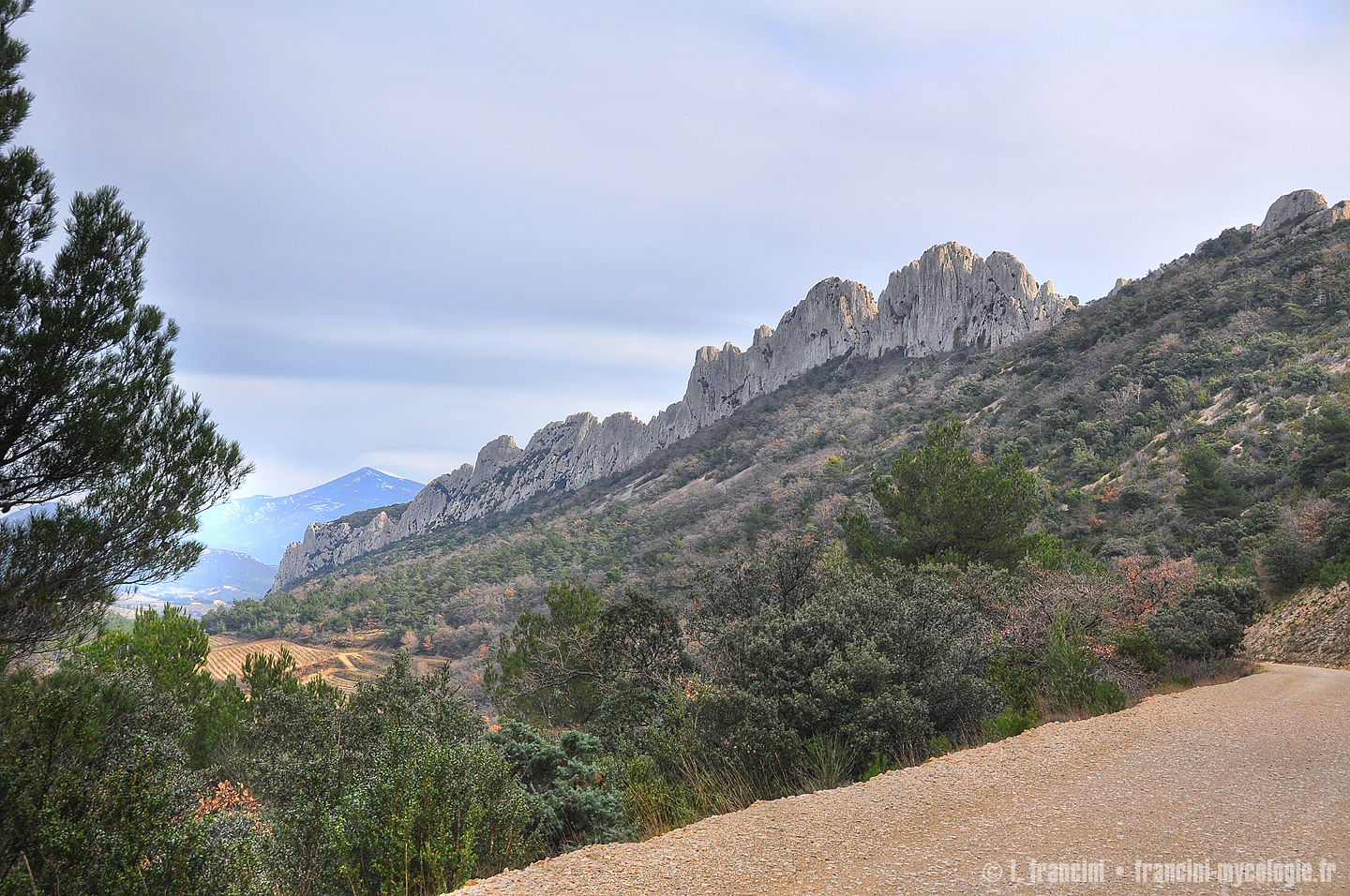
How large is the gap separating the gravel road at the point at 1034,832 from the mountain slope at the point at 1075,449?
11979 mm

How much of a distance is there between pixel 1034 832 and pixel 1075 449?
27899mm

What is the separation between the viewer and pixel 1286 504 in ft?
54.0

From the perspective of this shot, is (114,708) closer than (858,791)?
No

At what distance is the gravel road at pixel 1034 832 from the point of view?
3.28m

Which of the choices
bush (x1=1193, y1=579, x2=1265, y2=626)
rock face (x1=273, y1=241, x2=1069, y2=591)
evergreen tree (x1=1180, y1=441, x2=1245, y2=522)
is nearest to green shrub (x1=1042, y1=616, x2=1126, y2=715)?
bush (x1=1193, y1=579, x2=1265, y2=626)

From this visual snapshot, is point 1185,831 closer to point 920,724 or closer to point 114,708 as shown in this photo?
point 920,724

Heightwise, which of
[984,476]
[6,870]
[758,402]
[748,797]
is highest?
[758,402]

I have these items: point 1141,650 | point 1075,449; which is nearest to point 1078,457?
point 1075,449

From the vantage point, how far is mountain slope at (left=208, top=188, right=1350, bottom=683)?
18.3 meters

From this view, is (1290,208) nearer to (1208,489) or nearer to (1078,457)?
(1078,457)

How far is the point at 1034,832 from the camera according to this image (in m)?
3.79

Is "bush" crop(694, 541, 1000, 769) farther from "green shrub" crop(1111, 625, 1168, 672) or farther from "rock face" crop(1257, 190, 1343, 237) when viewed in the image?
"rock face" crop(1257, 190, 1343, 237)

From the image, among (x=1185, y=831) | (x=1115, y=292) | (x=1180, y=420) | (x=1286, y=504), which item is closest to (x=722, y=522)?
(x=1180, y=420)

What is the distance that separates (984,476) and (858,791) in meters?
11.1
